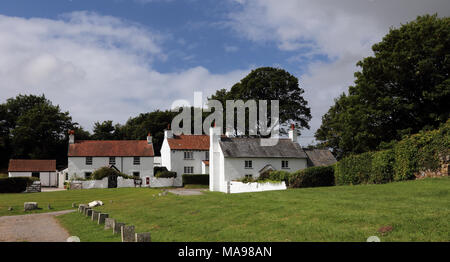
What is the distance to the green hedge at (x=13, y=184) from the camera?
4981 cm

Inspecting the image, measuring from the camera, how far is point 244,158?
2035 inches

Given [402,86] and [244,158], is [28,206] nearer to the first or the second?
[244,158]

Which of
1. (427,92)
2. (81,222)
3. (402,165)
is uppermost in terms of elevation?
(427,92)

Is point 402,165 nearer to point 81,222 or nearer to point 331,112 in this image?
point 81,222

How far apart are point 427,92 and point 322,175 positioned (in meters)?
11.9

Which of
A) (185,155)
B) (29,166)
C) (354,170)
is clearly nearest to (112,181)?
(185,155)

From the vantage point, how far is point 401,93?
125 ft

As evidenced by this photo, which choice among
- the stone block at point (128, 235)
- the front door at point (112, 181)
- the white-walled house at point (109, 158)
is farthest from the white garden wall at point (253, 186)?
the stone block at point (128, 235)

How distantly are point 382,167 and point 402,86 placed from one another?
10.9 metres

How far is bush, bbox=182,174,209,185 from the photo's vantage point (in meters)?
60.8

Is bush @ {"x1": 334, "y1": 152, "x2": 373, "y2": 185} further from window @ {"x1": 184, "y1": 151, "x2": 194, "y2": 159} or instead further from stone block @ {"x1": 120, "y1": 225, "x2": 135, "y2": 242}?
window @ {"x1": 184, "y1": 151, "x2": 194, "y2": 159}

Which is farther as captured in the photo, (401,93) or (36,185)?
(36,185)
